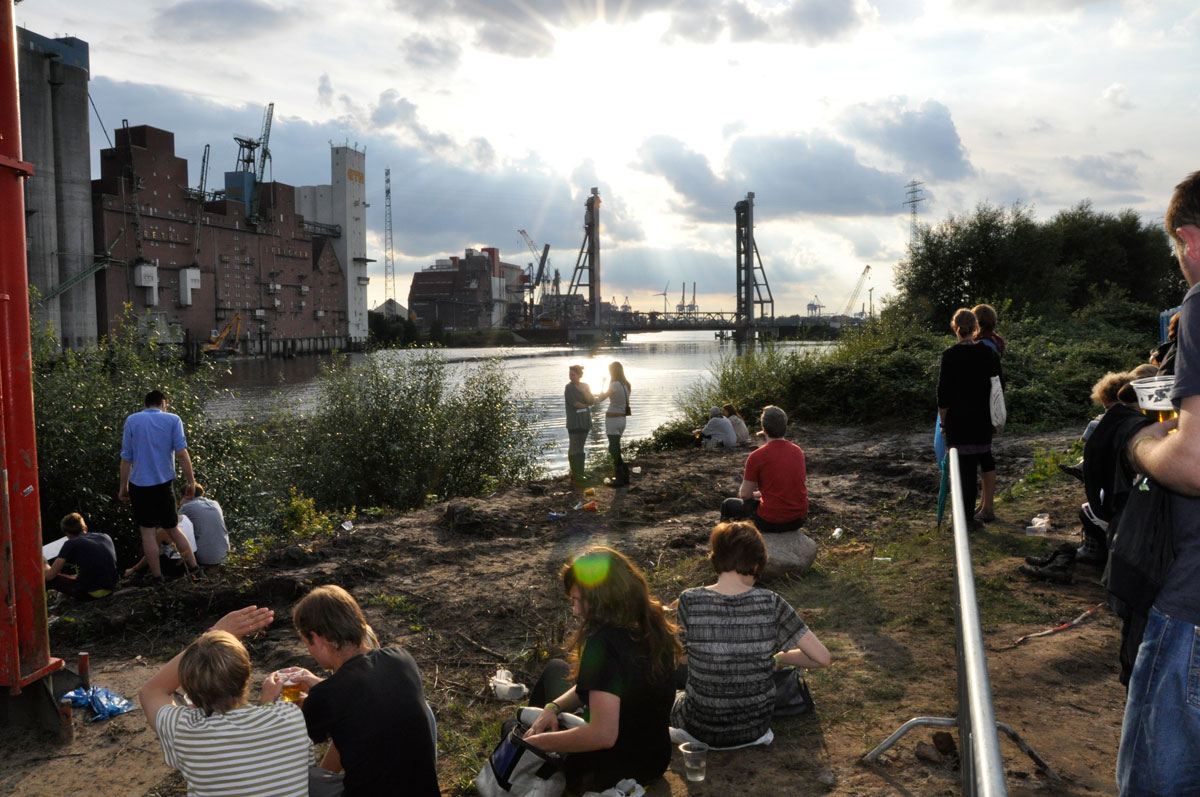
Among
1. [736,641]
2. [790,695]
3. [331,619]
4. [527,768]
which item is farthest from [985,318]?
[331,619]

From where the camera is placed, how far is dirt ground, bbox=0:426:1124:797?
3.53 m

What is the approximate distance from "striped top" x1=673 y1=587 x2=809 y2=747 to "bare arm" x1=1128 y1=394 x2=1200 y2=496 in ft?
6.31

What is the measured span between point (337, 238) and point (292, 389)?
58.7 metres

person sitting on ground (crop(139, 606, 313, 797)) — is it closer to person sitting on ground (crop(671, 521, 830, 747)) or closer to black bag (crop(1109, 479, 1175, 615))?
person sitting on ground (crop(671, 521, 830, 747))

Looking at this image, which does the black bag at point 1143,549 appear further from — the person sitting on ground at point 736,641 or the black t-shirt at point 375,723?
the black t-shirt at point 375,723

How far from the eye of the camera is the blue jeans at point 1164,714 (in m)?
1.78

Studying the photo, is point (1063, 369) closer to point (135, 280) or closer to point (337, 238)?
point (135, 280)

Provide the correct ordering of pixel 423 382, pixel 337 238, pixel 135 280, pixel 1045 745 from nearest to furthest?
pixel 1045 745 < pixel 423 382 < pixel 135 280 < pixel 337 238

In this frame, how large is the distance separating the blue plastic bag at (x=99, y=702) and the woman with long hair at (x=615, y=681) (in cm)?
307

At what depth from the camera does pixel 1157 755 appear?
5.96ft

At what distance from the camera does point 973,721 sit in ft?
5.82

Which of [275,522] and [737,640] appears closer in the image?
[737,640]

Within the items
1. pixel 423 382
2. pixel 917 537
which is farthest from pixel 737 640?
pixel 423 382

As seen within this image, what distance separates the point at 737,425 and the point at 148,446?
1056cm
